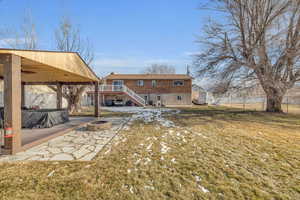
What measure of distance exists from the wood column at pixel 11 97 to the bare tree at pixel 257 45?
39.9ft

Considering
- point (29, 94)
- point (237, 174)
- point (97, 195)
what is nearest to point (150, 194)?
point (97, 195)

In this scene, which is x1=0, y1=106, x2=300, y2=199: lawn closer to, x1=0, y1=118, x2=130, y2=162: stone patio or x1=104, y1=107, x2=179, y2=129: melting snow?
x1=0, y1=118, x2=130, y2=162: stone patio

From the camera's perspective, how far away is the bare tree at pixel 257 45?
9.95m

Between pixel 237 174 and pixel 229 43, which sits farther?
pixel 229 43

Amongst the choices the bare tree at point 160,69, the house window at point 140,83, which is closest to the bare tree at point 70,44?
the house window at point 140,83

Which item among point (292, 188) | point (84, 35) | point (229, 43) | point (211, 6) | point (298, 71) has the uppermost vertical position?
point (211, 6)

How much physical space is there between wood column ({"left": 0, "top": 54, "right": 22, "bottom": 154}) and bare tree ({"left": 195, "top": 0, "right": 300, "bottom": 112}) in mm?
12170

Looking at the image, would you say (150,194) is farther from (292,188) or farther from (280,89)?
(280,89)

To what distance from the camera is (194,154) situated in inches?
147

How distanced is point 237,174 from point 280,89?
423 inches

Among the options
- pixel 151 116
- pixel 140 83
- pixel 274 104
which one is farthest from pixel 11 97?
pixel 140 83

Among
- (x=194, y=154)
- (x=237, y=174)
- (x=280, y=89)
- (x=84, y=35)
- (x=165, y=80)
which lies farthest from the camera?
(x=165, y=80)

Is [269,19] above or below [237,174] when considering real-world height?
above

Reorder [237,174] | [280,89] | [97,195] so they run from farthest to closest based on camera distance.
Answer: [280,89]
[237,174]
[97,195]
